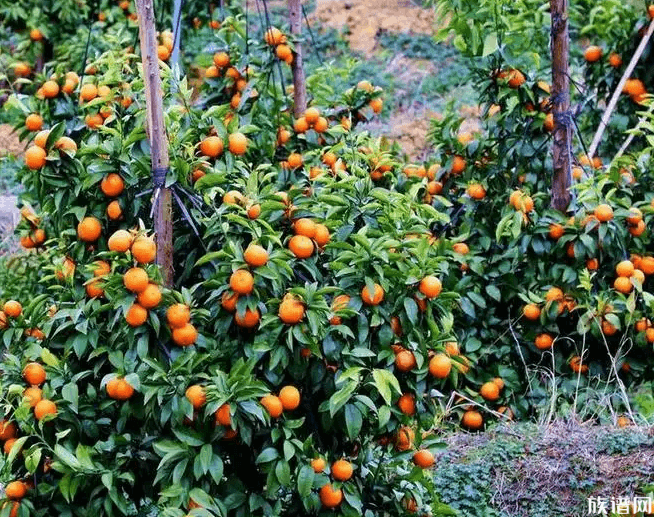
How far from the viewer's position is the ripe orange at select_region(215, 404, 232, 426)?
10.2 feet

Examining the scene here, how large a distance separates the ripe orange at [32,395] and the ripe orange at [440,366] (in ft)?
3.88

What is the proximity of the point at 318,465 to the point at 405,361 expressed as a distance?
402 millimetres

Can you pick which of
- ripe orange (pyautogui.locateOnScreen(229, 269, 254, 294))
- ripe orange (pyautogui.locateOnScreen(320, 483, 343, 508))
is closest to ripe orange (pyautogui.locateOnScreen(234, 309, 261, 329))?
ripe orange (pyautogui.locateOnScreen(229, 269, 254, 294))

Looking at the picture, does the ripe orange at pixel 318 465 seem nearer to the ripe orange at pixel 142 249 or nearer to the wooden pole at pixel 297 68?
the ripe orange at pixel 142 249

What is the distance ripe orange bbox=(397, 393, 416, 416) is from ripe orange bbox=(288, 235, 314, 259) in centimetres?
53

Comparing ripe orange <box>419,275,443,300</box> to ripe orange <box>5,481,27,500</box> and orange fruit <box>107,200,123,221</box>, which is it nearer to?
orange fruit <box>107,200,123,221</box>

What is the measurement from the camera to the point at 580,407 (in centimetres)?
482

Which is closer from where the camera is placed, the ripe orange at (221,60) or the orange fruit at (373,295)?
the orange fruit at (373,295)

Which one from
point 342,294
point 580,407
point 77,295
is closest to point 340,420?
point 342,294

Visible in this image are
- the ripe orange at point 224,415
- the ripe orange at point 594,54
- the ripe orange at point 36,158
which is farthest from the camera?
the ripe orange at point 594,54

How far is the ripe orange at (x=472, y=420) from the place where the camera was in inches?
189

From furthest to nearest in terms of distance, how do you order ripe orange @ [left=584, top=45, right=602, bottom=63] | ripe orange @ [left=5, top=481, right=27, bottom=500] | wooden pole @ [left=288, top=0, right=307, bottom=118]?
ripe orange @ [left=584, top=45, right=602, bottom=63] → wooden pole @ [left=288, top=0, right=307, bottom=118] → ripe orange @ [left=5, top=481, right=27, bottom=500]

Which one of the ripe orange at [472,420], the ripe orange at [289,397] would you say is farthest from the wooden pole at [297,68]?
the ripe orange at [289,397]

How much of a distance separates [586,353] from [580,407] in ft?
0.83
